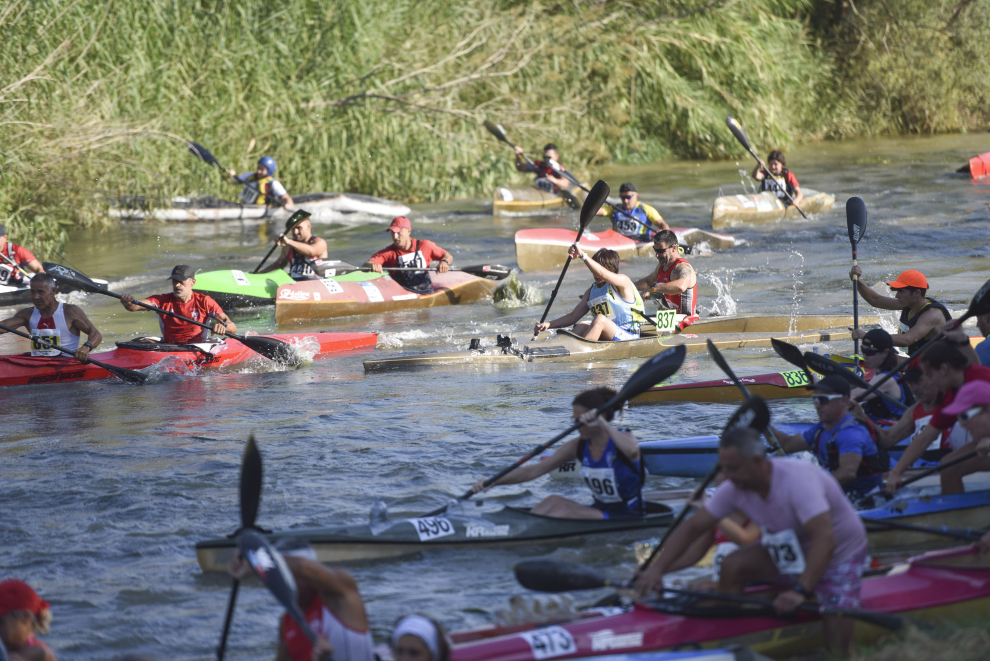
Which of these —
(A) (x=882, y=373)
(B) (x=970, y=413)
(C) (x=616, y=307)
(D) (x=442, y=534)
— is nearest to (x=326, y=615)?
(D) (x=442, y=534)

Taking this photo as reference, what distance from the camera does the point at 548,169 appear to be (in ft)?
59.3

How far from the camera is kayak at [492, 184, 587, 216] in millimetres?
19078

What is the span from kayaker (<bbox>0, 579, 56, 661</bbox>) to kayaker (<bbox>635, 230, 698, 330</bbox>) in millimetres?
7071

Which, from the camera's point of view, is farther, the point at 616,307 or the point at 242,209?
the point at 242,209

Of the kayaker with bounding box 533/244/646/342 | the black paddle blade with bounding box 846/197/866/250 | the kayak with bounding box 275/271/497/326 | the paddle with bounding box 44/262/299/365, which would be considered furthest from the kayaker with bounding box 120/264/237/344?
the black paddle blade with bounding box 846/197/866/250

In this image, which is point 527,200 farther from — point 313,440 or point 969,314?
point 969,314

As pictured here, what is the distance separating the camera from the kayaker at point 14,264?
12.1 m

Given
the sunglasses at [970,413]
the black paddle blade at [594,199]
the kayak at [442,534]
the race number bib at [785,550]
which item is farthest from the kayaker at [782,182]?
the race number bib at [785,550]

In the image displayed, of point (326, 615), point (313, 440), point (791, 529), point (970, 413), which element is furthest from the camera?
point (313, 440)

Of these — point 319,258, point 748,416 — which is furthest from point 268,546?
point 319,258

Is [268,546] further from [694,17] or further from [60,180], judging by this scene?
[694,17]

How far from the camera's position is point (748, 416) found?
15.1ft

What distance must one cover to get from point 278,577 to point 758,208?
1497 centimetres

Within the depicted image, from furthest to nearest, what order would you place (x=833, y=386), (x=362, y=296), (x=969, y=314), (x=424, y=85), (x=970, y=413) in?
(x=424, y=85) < (x=362, y=296) < (x=969, y=314) < (x=833, y=386) < (x=970, y=413)
